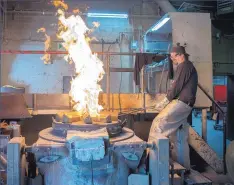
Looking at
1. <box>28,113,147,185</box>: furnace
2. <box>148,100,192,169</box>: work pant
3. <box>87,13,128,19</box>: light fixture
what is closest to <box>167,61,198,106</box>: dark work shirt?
<box>148,100,192,169</box>: work pant

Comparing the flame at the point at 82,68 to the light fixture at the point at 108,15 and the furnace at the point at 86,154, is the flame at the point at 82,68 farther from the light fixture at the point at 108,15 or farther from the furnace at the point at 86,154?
the light fixture at the point at 108,15

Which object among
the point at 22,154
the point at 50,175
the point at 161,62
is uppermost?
the point at 161,62

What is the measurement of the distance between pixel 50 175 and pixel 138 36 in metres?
7.97

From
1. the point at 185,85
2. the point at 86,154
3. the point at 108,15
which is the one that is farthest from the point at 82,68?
the point at 108,15

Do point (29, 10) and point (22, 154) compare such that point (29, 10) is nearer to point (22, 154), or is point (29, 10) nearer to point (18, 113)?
point (18, 113)

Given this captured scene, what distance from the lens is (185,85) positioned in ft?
15.2

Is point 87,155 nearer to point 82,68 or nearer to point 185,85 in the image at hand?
point 82,68

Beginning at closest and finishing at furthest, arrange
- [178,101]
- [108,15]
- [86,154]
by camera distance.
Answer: [86,154]
[178,101]
[108,15]

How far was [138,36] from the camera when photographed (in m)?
10.4

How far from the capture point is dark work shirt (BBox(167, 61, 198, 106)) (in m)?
4.57

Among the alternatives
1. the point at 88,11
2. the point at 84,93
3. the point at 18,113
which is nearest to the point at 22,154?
the point at 84,93

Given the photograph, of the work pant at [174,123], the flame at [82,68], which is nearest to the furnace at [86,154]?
the flame at [82,68]

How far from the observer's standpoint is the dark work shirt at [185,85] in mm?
4570

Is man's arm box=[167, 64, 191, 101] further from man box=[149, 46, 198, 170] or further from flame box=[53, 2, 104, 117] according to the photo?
flame box=[53, 2, 104, 117]
